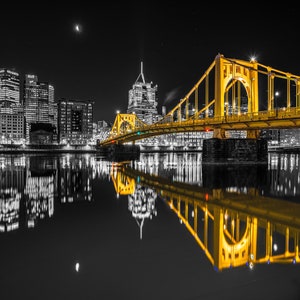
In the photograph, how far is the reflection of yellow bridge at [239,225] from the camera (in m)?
5.71

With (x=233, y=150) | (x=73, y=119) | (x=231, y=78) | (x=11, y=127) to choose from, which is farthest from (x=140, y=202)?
(x=73, y=119)

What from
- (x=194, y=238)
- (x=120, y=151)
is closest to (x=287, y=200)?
(x=194, y=238)

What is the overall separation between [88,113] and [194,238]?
165 metres

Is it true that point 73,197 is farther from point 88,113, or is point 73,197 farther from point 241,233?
point 88,113

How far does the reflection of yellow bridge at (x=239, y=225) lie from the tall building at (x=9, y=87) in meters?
195

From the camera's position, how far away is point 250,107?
116ft

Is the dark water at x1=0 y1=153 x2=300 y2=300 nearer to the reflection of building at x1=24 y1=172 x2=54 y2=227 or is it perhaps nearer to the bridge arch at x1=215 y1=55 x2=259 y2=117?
the reflection of building at x1=24 y1=172 x2=54 y2=227

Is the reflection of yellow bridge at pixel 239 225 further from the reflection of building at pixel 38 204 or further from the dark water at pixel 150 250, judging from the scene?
the reflection of building at pixel 38 204

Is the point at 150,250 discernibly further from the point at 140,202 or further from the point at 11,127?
the point at 11,127

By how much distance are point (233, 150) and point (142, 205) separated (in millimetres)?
26071

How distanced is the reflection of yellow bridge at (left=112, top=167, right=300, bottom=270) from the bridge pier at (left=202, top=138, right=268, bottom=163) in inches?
856

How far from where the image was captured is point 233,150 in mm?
34875

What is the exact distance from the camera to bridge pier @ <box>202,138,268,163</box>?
34219mm

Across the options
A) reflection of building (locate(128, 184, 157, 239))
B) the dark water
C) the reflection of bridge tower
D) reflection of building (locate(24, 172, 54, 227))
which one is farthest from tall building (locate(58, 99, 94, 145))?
the dark water
